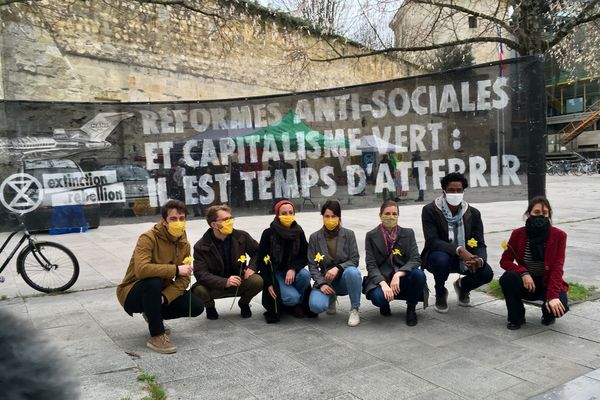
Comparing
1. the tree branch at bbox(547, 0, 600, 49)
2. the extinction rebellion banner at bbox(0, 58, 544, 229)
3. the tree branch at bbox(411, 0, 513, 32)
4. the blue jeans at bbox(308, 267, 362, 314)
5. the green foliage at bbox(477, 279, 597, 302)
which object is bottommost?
the green foliage at bbox(477, 279, 597, 302)

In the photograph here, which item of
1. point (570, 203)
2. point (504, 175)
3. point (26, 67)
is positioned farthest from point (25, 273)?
point (570, 203)

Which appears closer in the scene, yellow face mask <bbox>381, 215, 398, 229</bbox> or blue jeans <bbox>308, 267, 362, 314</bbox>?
blue jeans <bbox>308, 267, 362, 314</bbox>

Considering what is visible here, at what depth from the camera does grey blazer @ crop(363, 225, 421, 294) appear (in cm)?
482

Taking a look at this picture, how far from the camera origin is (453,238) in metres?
4.91

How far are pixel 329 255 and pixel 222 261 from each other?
3.47ft

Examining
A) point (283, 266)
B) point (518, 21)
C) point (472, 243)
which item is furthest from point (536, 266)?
point (518, 21)

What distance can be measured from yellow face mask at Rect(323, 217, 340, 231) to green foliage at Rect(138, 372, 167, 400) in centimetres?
213

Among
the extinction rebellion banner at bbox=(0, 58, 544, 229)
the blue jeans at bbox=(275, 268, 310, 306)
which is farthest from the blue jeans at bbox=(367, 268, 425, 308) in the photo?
the extinction rebellion banner at bbox=(0, 58, 544, 229)

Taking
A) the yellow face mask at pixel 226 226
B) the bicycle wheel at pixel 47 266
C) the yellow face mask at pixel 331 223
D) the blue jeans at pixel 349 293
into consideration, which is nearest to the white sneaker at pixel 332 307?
the blue jeans at pixel 349 293

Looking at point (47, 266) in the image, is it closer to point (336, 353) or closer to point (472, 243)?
point (336, 353)

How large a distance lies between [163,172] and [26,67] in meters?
10.8

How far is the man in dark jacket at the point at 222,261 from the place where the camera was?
15.6 ft

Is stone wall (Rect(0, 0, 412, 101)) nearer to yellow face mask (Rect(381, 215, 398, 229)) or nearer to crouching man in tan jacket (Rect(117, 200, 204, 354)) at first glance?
yellow face mask (Rect(381, 215, 398, 229))

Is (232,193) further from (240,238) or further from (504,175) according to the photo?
(504,175)
